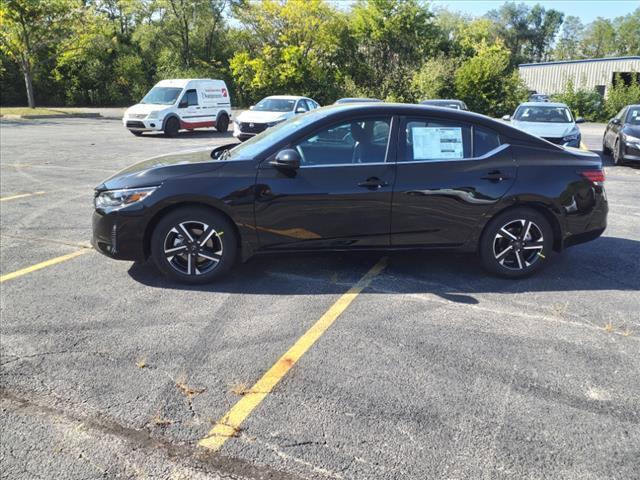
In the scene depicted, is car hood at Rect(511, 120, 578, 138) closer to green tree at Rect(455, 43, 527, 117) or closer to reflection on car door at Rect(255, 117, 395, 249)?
reflection on car door at Rect(255, 117, 395, 249)

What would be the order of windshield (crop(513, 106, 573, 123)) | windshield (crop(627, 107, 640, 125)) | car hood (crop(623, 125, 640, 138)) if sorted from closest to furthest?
car hood (crop(623, 125, 640, 138))
windshield (crop(627, 107, 640, 125))
windshield (crop(513, 106, 573, 123))

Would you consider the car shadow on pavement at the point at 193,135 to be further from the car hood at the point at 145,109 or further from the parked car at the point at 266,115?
the parked car at the point at 266,115

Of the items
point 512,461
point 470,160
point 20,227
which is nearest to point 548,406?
point 512,461

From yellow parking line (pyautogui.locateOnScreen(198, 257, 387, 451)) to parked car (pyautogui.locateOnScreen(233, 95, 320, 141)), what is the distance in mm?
12959

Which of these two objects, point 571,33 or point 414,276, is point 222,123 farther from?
point 571,33

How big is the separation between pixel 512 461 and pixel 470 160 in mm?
2977

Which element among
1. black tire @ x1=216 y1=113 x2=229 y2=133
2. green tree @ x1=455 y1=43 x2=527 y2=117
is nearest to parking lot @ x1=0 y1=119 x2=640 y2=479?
black tire @ x1=216 y1=113 x2=229 y2=133

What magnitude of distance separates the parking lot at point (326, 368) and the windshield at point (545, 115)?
29.4 ft

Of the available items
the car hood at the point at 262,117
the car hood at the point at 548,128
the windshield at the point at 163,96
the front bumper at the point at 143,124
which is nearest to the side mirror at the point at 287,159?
the car hood at the point at 548,128

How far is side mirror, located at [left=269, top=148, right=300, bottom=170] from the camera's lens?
15.5 ft

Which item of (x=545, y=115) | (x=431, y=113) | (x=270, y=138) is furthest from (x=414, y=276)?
(x=545, y=115)

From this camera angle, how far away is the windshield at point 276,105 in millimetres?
18727

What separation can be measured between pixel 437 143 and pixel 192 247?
2361 mm

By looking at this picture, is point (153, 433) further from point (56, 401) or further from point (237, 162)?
point (237, 162)
